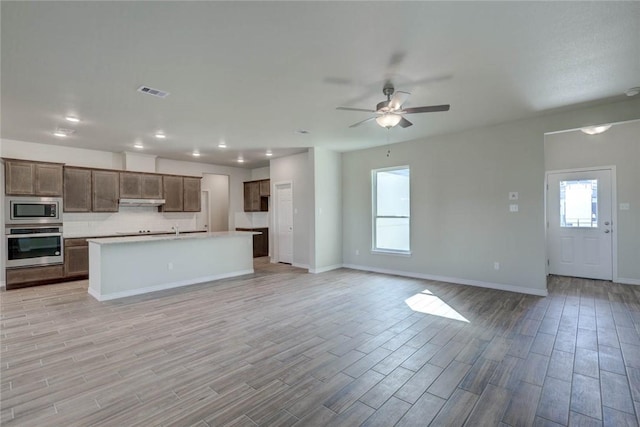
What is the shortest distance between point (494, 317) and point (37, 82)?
5.79m

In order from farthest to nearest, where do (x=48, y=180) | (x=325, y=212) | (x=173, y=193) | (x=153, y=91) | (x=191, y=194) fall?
(x=191, y=194), (x=173, y=193), (x=325, y=212), (x=48, y=180), (x=153, y=91)

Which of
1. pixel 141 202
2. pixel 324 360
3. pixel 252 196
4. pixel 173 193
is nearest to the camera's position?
pixel 324 360

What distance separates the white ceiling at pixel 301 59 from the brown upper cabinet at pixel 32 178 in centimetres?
101

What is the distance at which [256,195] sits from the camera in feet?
29.6

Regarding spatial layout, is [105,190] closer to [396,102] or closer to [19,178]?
[19,178]

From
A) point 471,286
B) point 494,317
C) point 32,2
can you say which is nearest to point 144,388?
point 32,2

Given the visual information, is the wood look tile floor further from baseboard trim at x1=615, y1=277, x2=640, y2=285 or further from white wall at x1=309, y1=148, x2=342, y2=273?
white wall at x1=309, y1=148, x2=342, y2=273

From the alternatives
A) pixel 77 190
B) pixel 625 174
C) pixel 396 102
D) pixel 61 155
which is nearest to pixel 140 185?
pixel 77 190

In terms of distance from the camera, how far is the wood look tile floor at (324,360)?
200cm

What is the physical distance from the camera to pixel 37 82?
317cm

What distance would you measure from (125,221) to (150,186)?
0.97m

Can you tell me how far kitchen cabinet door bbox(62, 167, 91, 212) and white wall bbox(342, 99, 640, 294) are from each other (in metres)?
5.97

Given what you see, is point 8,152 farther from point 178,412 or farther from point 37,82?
point 178,412

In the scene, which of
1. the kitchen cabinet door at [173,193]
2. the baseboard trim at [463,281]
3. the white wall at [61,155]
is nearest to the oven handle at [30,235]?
the white wall at [61,155]
